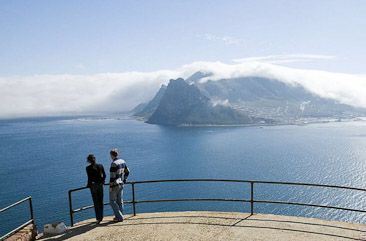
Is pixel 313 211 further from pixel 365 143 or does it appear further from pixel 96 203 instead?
pixel 365 143

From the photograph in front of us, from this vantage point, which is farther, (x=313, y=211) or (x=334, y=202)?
(x=334, y=202)

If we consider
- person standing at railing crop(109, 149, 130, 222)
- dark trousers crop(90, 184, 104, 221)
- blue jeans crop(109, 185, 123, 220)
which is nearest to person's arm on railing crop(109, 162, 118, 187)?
person standing at railing crop(109, 149, 130, 222)

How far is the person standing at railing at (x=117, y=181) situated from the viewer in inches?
366

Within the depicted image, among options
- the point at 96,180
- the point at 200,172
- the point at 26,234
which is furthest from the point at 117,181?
the point at 200,172

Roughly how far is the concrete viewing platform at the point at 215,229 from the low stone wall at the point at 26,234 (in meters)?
0.32

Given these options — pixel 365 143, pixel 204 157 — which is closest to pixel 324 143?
pixel 365 143

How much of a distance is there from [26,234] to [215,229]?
198 inches

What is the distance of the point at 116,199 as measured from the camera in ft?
31.9

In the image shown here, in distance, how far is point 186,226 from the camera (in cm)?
916

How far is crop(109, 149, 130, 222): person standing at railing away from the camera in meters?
9.29

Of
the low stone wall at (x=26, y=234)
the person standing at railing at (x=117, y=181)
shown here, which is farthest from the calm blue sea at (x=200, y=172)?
the person standing at railing at (x=117, y=181)

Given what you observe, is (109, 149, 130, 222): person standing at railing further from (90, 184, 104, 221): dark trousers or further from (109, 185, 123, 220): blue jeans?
(90, 184, 104, 221): dark trousers

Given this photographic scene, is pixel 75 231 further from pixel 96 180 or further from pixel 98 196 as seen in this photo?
pixel 96 180

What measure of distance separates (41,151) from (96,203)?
12454cm
